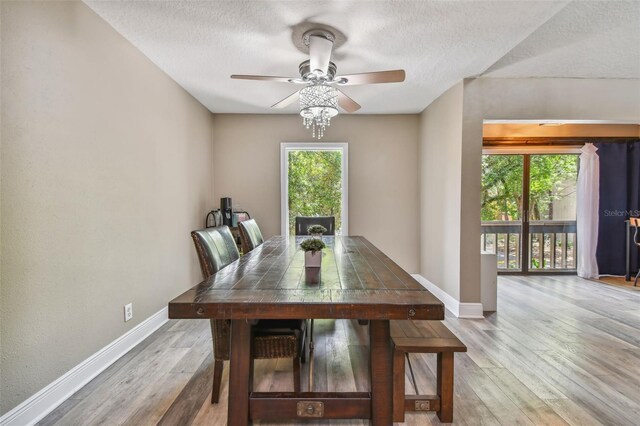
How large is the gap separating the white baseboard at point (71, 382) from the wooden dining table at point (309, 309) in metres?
1.10

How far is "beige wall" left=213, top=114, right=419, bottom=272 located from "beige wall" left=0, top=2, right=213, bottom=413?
4.93 feet

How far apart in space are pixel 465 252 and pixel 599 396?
4.94ft

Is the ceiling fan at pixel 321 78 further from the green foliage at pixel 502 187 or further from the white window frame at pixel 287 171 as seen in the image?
the green foliage at pixel 502 187

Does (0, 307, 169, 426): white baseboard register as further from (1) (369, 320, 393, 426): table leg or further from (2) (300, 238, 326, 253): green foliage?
(1) (369, 320, 393, 426): table leg

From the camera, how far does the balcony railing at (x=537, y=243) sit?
16.4 feet

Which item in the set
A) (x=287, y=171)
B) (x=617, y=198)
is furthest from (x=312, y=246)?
(x=617, y=198)

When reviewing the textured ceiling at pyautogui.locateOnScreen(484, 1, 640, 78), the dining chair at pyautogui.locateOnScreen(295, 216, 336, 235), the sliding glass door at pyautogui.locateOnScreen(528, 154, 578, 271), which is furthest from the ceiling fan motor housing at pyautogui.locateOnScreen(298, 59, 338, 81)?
the sliding glass door at pyautogui.locateOnScreen(528, 154, 578, 271)

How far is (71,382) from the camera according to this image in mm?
1827

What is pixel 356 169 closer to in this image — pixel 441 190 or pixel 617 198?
pixel 441 190

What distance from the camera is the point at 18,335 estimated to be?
4.97 ft

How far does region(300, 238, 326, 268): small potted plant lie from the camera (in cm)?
163

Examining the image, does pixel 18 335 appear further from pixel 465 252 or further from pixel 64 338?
pixel 465 252

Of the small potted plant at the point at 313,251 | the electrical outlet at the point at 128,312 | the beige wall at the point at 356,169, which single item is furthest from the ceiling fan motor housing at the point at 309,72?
the electrical outlet at the point at 128,312

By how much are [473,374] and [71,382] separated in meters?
2.59
